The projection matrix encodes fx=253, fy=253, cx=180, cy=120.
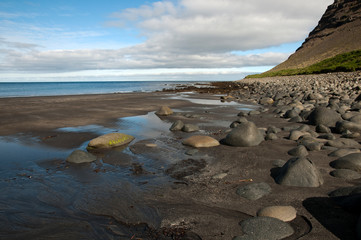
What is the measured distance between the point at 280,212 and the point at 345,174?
192 cm

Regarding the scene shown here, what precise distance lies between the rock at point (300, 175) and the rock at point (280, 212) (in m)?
0.85

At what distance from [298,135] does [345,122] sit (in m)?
1.86

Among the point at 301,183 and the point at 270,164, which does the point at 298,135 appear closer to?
the point at 270,164

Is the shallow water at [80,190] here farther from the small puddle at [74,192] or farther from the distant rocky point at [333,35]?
the distant rocky point at [333,35]

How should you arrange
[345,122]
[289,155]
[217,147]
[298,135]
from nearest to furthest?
[289,155], [217,147], [298,135], [345,122]

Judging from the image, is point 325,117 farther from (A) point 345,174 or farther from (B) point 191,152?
(B) point 191,152

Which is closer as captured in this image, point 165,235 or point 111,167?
point 165,235

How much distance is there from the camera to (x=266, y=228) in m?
3.02

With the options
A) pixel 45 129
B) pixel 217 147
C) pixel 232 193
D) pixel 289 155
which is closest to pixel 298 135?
pixel 289 155

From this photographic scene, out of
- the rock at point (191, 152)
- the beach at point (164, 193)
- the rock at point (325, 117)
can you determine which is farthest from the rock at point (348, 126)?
the rock at point (191, 152)

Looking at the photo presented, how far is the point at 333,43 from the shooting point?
82.9 m

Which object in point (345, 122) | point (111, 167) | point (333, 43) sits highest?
point (333, 43)

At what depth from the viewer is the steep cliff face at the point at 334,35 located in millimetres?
74750

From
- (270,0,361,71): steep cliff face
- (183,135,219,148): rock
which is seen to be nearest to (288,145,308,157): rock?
(183,135,219,148): rock
